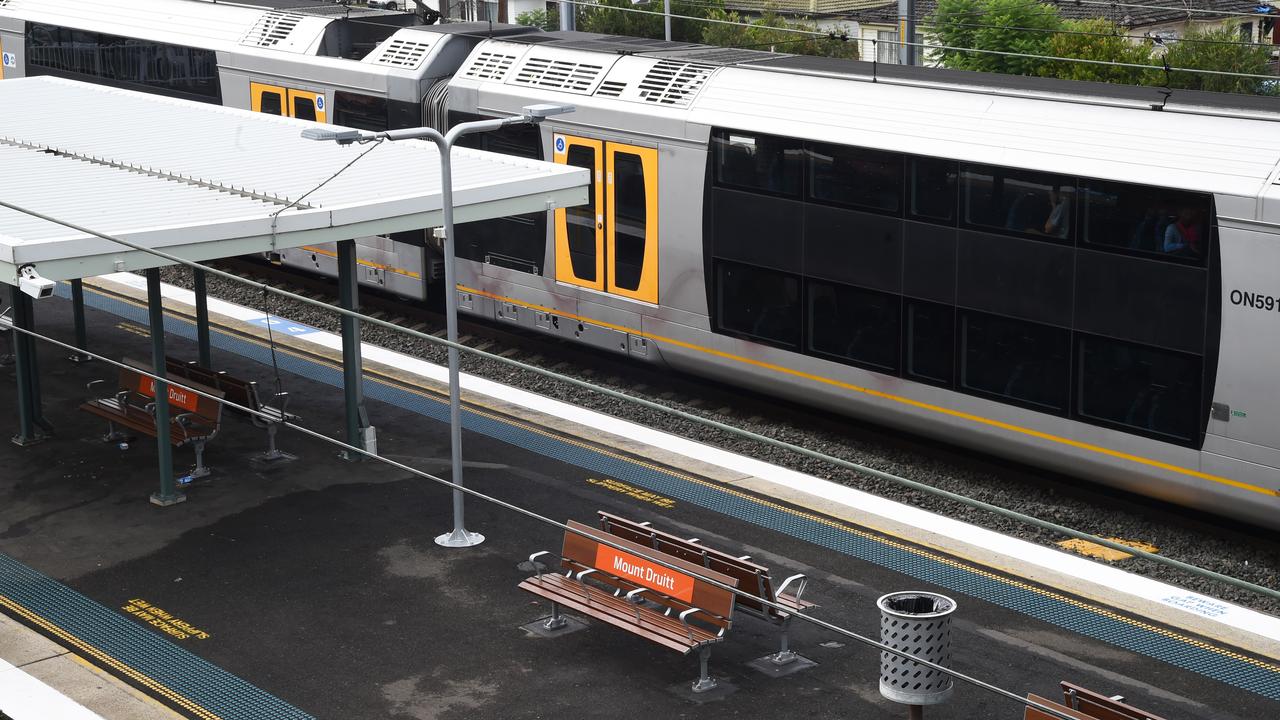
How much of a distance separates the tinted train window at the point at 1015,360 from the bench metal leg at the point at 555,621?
4.46 metres

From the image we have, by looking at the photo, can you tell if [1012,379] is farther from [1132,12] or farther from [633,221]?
[1132,12]

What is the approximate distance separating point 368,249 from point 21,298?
6.28 meters

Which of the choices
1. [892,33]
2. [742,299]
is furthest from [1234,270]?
[892,33]

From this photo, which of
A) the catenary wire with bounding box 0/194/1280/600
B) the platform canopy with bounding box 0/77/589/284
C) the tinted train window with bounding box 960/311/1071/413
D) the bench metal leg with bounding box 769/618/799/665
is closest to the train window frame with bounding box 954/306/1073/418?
the tinted train window with bounding box 960/311/1071/413

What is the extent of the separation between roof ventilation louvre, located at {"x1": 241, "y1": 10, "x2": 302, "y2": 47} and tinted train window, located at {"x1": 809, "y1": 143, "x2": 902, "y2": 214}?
9368 mm

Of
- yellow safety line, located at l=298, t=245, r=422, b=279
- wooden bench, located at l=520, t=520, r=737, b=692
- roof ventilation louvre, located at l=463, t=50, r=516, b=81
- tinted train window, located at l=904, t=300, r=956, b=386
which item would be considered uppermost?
roof ventilation louvre, located at l=463, t=50, r=516, b=81

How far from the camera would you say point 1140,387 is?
12.2 m

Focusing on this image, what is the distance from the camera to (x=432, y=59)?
1873cm

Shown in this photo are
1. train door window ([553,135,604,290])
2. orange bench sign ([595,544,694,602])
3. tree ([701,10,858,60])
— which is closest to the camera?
orange bench sign ([595,544,694,602])

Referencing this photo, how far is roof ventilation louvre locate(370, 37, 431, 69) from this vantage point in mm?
18859

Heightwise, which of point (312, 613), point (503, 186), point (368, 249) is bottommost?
point (312, 613)

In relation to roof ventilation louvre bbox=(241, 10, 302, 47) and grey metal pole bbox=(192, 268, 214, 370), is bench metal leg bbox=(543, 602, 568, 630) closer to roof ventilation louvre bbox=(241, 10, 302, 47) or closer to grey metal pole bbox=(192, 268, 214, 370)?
grey metal pole bbox=(192, 268, 214, 370)

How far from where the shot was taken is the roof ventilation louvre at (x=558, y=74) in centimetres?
1691

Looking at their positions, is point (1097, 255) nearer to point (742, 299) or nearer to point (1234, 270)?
point (1234, 270)
